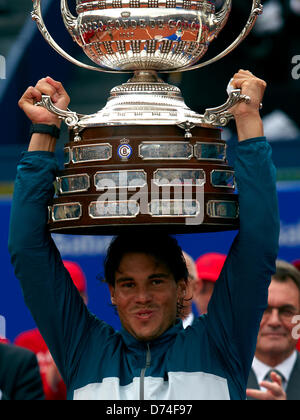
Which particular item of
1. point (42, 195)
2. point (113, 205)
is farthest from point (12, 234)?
point (113, 205)

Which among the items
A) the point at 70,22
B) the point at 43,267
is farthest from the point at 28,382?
the point at 70,22

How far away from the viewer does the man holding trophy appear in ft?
10.5

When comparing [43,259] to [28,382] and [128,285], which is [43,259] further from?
[28,382]

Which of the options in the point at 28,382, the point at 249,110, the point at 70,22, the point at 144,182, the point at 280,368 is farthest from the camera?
the point at 280,368

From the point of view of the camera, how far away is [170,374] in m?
3.24

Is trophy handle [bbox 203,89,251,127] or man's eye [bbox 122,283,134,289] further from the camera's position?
man's eye [bbox 122,283,134,289]

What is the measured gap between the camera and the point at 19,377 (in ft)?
12.3

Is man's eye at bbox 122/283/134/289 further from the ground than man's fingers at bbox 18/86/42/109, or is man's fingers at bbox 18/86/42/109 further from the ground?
man's fingers at bbox 18/86/42/109

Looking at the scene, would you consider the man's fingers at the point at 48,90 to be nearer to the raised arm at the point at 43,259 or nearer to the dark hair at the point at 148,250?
the raised arm at the point at 43,259

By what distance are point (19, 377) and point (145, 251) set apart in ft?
2.32

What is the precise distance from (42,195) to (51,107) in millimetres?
259

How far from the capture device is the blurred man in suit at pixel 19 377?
3.70 m

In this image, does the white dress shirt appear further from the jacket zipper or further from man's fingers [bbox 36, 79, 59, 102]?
man's fingers [bbox 36, 79, 59, 102]

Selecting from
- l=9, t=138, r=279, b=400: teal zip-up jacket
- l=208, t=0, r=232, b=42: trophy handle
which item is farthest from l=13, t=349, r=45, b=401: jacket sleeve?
l=208, t=0, r=232, b=42: trophy handle
